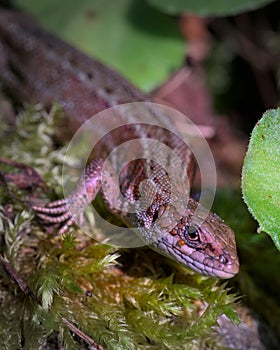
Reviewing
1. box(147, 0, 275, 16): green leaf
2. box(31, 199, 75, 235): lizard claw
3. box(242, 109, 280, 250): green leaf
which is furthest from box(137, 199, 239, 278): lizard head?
box(147, 0, 275, 16): green leaf

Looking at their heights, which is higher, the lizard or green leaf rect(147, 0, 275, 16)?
green leaf rect(147, 0, 275, 16)

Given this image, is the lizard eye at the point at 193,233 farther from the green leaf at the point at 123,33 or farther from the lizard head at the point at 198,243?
the green leaf at the point at 123,33

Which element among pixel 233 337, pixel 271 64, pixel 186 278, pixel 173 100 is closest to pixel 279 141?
pixel 186 278

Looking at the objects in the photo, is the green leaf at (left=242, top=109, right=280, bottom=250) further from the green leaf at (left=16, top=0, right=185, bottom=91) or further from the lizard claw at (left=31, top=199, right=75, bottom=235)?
the green leaf at (left=16, top=0, right=185, bottom=91)

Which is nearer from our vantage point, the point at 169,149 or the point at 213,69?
the point at 169,149

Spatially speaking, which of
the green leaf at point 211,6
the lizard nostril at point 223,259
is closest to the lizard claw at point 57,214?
the lizard nostril at point 223,259

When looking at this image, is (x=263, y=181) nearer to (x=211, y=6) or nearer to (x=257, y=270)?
(x=257, y=270)

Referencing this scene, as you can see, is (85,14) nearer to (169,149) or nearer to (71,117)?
(71,117)
